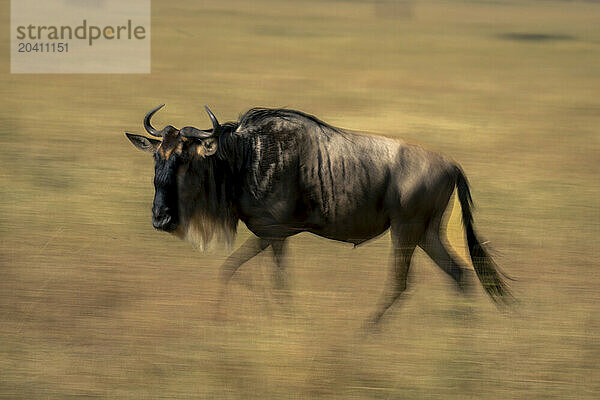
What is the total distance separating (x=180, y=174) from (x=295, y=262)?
5.33 feet

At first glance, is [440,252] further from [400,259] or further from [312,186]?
[312,186]

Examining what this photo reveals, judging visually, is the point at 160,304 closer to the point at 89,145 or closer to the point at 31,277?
the point at 31,277

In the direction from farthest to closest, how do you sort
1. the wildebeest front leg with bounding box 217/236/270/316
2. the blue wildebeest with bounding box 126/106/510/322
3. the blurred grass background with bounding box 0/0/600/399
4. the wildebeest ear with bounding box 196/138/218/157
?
the wildebeest front leg with bounding box 217/236/270/316 < the blue wildebeest with bounding box 126/106/510/322 < the wildebeest ear with bounding box 196/138/218/157 < the blurred grass background with bounding box 0/0/600/399

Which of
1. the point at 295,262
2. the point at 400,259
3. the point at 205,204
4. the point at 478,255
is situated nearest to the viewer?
the point at 205,204

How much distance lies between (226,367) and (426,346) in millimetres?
1114

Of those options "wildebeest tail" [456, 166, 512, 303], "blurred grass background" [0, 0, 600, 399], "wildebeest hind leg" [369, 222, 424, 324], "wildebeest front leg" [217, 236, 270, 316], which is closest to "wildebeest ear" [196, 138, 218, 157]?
"wildebeest front leg" [217, 236, 270, 316]

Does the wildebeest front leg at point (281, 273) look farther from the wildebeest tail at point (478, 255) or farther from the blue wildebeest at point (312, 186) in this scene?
the wildebeest tail at point (478, 255)

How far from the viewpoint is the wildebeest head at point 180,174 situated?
197 inches

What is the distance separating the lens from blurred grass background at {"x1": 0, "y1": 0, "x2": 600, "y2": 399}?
195 inches

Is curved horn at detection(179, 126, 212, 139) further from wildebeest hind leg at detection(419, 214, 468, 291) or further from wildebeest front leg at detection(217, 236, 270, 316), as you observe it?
wildebeest hind leg at detection(419, 214, 468, 291)

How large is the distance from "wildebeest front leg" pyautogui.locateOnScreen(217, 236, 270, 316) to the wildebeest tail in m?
1.15

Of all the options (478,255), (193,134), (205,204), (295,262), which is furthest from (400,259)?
(193,134)

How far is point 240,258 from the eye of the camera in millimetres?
5594

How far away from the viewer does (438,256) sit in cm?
539
